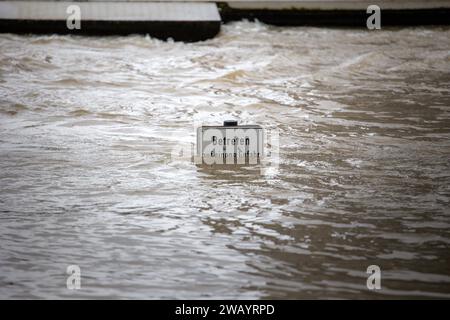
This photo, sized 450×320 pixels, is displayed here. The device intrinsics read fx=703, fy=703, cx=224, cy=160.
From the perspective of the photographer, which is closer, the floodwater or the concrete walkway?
the floodwater

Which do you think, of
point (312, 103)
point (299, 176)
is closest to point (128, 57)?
point (312, 103)

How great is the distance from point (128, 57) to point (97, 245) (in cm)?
505

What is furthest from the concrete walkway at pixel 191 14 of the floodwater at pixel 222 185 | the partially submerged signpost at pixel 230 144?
the partially submerged signpost at pixel 230 144

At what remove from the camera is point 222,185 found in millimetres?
4012

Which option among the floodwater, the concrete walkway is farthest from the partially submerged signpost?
the concrete walkway

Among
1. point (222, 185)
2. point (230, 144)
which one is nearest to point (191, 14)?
point (230, 144)

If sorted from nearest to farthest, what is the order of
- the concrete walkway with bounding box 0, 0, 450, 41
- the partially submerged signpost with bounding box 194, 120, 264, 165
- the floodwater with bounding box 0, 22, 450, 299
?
the floodwater with bounding box 0, 22, 450, 299 → the partially submerged signpost with bounding box 194, 120, 264, 165 → the concrete walkway with bounding box 0, 0, 450, 41

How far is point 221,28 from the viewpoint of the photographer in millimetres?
9883

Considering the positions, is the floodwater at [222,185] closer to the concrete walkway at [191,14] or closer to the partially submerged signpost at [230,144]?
the partially submerged signpost at [230,144]

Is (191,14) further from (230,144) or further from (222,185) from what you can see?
(222,185)

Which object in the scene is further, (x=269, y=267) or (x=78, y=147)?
(x=78, y=147)

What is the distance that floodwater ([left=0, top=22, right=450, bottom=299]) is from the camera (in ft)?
9.84

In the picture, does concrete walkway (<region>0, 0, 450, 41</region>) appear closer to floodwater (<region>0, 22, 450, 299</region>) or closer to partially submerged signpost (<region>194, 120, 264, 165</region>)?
floodwater (<region>0, 22, 450, 299</region>)
